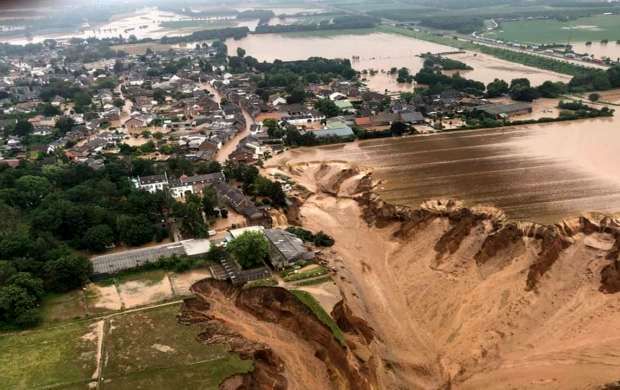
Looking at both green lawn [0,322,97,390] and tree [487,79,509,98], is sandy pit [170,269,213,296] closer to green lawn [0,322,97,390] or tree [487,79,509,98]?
green lawn [0,322,97,390]

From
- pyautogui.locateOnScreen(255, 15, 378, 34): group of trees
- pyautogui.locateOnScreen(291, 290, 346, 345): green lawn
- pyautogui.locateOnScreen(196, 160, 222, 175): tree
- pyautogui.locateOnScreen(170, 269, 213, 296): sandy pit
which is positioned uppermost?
pyautogui.locateOnScreen(255, 15, 378, 34): group of trees

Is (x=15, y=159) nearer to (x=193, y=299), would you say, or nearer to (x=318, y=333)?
(x=193, y=299)

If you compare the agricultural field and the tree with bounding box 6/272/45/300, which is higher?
the tree with bounding box 6/272/45/300

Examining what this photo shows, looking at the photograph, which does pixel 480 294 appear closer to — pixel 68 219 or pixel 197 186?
pixel 197 186

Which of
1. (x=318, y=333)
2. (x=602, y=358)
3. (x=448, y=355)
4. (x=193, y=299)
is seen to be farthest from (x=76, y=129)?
(x=602, y=358)

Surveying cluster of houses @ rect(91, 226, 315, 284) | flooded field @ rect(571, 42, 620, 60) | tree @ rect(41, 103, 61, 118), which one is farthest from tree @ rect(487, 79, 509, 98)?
tree @ rect(41, 103, 61, 118)

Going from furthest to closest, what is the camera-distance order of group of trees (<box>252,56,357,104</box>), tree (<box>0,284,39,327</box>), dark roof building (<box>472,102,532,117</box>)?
group of trees (<box>252,56,357,104</box>) → dark roof building (<box>472,102,532,117</box>) → tree (<box>0,284,39,327</box>)

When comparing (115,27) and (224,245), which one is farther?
(115,27)

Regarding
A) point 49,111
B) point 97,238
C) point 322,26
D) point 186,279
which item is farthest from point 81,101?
point 322,26
